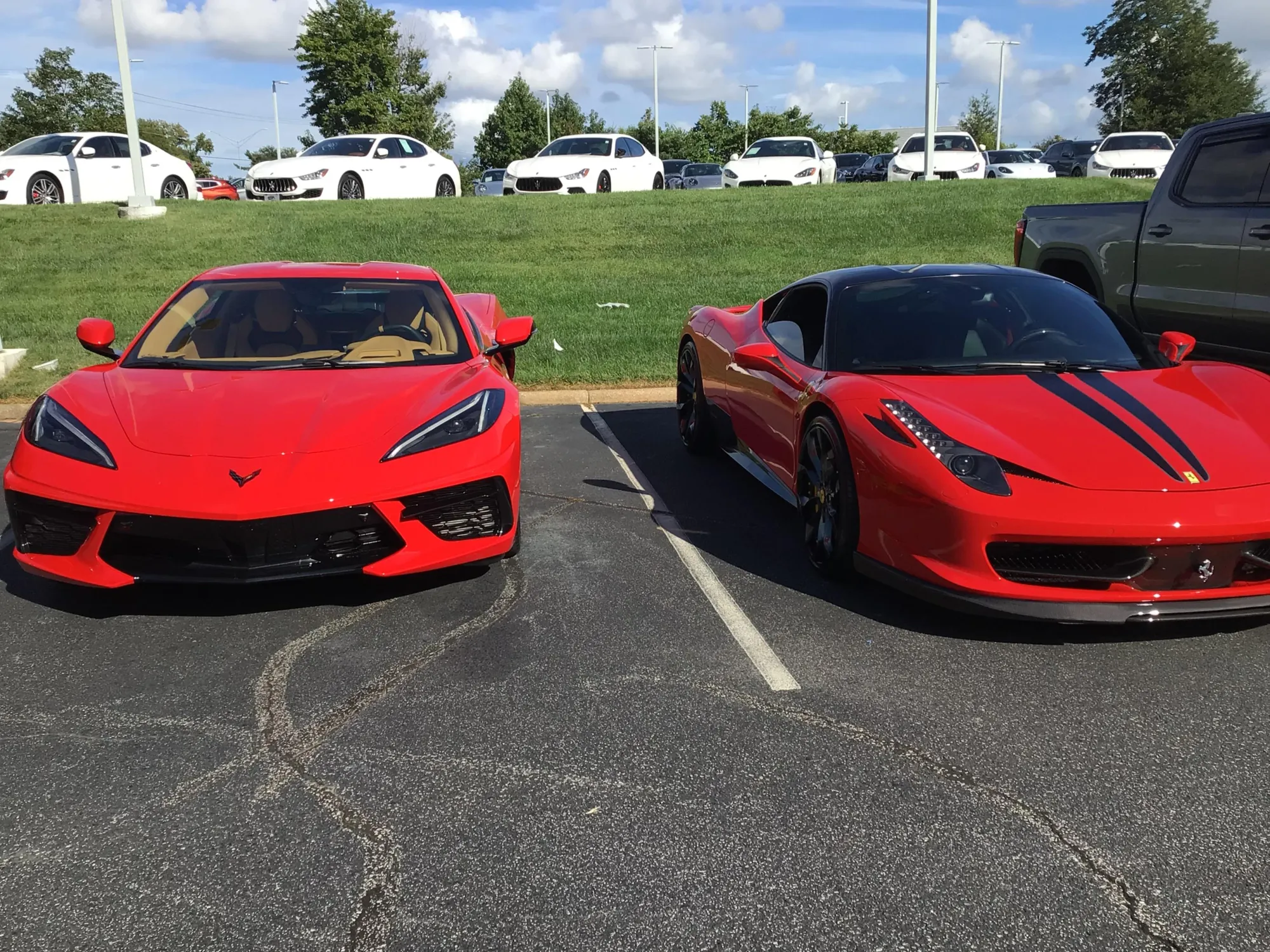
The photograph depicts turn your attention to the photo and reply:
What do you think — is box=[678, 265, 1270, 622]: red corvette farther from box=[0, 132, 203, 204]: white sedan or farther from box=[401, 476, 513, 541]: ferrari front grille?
box=[0, 132, 203, 204]: white sedan

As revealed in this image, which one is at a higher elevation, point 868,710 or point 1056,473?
point 1056,473

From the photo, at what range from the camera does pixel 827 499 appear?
14.9 ft

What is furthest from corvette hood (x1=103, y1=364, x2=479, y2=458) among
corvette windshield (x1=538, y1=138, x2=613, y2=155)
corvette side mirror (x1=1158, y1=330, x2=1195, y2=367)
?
corvette windshield (x1=538, y1=138, x2=613, y2=155)

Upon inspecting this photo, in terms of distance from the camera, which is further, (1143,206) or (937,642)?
(1143,206)

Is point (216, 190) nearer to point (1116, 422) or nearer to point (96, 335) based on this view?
point (96, 335)

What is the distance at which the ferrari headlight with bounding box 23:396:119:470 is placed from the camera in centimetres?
417

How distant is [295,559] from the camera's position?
3977 millimetres

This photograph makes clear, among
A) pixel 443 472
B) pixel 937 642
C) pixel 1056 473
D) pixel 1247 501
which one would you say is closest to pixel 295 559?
pixel 443 472

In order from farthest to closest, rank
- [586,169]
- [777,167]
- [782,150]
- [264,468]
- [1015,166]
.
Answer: [1015,166], [782,150], [777,167], [586,169], [264,468]

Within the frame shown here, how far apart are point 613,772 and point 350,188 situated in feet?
57.8

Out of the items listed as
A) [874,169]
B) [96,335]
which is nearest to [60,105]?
[874,169]

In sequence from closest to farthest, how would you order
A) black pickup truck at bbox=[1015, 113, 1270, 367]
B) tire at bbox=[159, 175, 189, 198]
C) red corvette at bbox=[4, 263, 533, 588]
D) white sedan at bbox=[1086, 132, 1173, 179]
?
red corvette at bbox=[4, 263, 533, 588], black pickup truck at bbox=[1015, 113, 1270, 367], tire at bbox=[159, 175, 189, 198], white sedan at bbox=[1086, 132, 1173, 179]

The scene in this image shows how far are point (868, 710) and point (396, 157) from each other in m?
18.2

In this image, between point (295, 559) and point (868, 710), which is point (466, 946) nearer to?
point (868, 710)
